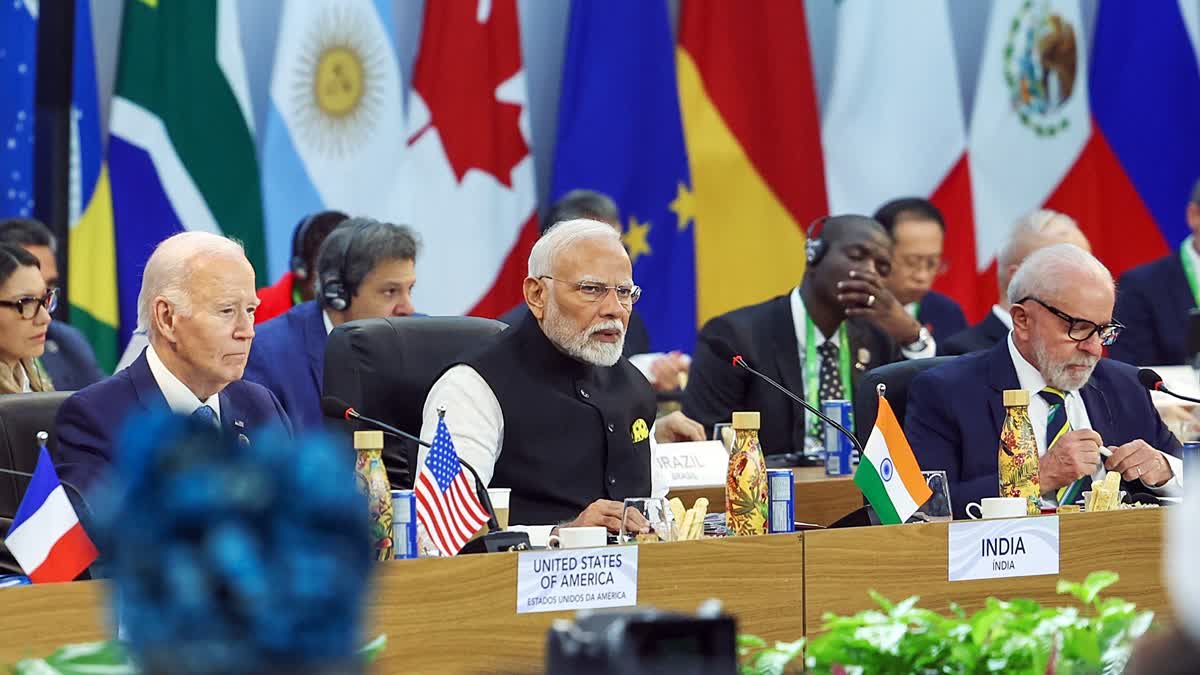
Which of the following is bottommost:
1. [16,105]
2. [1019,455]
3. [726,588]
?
[726,588]

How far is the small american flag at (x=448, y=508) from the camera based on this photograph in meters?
2.95

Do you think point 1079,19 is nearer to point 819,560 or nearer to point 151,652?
point 819,560

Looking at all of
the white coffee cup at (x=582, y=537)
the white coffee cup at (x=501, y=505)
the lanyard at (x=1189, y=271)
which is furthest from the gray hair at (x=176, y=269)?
the lanyard at (x=1189, y=271)

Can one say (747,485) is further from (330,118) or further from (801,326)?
(330,118)

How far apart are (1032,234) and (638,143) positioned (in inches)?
76.6

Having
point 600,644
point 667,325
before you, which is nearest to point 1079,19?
point 667,325

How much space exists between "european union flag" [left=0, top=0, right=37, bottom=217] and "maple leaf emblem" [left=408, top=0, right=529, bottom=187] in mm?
1500

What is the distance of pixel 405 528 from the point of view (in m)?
2.92

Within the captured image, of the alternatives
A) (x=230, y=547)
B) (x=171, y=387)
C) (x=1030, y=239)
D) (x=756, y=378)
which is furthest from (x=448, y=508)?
(x=1030, y=239)

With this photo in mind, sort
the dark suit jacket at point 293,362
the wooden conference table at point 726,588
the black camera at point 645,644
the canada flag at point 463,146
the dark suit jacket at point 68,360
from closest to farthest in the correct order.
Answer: the black camera at point 645,644
the wooden conference table at point 726,588
the dark suit jacket at point 293,362
the dark suit jacket at point 68,360
the canada flag at point 463,146

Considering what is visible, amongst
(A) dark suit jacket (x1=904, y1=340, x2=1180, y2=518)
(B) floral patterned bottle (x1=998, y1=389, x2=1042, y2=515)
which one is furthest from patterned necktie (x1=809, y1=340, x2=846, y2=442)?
(B) floral patterned bottle (x1=998, y1=389, x2=1042, y2=515)

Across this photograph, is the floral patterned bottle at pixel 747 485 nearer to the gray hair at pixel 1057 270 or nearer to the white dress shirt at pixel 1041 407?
the white dress shirt at pixel 1041 407

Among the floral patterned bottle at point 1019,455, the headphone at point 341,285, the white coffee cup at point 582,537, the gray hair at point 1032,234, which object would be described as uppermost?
the gray hair at point 1032,234

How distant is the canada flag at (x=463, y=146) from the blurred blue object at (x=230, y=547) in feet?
19.7
